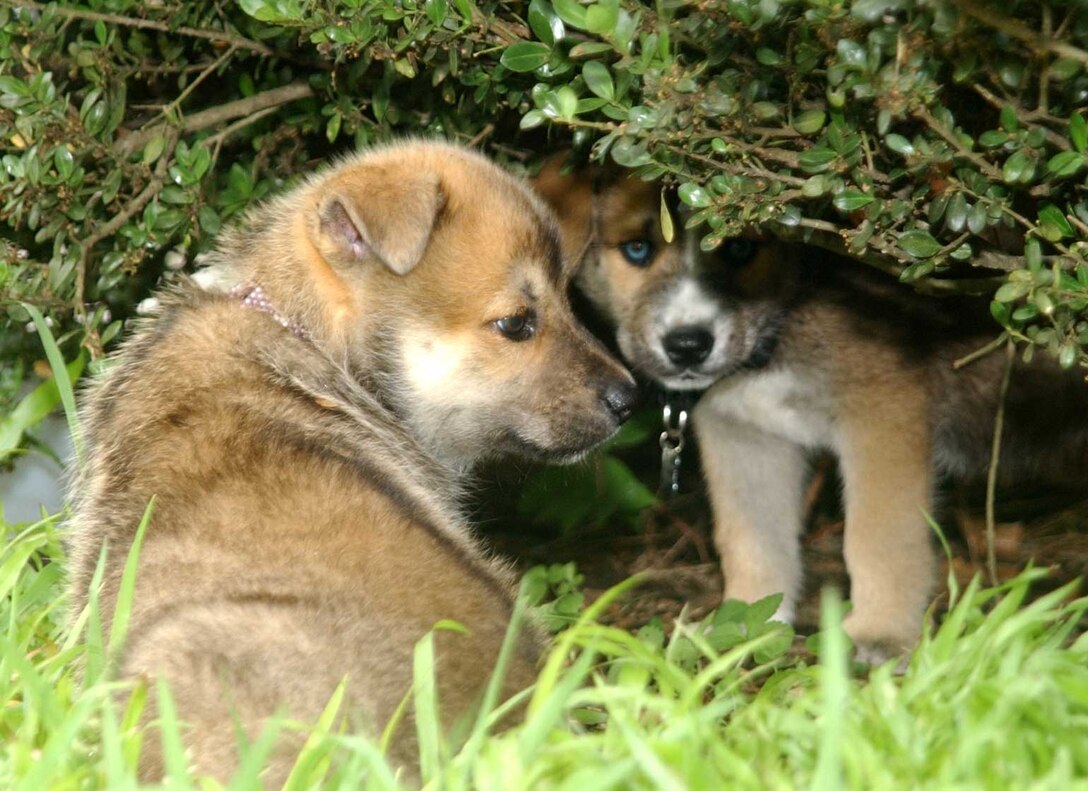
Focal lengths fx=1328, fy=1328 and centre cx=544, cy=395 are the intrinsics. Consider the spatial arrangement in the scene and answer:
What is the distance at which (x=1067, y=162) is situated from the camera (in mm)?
2387

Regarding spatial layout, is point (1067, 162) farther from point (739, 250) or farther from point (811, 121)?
point (739, 250)

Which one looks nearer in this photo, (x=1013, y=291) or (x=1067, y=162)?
(x=1067, y=162)

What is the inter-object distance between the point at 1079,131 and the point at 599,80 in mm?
984

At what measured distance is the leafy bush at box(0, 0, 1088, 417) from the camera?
2.49m

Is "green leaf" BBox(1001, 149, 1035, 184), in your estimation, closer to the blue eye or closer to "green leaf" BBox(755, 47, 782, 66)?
"green leaf" BBox(755, 47, 782, 66)

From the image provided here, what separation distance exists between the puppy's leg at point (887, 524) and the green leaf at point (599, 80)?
1.52 metres

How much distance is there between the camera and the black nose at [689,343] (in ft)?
12.9

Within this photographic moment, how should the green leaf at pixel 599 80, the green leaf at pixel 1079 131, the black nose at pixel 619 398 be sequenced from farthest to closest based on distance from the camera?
the black nose at pixel 619 398 < the green leaf at pixel 599 80 < the green leaf at pixel 1079 131

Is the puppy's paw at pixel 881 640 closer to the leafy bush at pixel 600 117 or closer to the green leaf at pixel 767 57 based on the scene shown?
the leafy bush at pixel 600 117

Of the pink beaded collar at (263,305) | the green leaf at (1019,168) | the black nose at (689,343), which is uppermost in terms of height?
the green leaf at (1019,168)

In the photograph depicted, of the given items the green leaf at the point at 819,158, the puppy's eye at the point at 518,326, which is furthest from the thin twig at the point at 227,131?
the green leaf at the point at 819,158

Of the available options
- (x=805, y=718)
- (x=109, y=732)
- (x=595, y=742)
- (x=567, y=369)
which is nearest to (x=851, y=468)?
(x=567, y=369)

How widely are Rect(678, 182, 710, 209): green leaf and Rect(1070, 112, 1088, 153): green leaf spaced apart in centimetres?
79

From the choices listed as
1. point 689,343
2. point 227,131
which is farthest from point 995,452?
point 227,131
